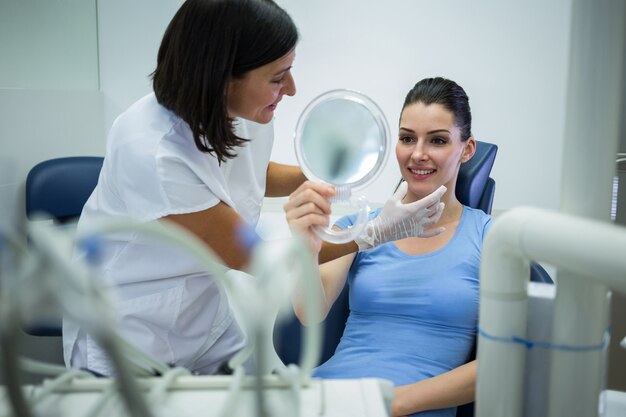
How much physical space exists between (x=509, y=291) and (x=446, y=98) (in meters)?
1.16

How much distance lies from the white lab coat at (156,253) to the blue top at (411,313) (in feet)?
1.09

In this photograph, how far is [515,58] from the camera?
2783 millimetres

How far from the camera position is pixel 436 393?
1.32m

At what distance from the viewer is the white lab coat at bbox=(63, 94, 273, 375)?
1184mm

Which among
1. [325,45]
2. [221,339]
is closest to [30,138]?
[325,45]

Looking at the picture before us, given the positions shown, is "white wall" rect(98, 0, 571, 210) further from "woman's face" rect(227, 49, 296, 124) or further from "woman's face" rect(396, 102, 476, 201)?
"woman's face" rect(227, 49, 296, 124)

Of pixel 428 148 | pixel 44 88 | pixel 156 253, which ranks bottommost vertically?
pixel 156 253

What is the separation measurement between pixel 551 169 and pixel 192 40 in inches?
82.7

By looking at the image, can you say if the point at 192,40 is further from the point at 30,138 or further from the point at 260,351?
the point at 30,138

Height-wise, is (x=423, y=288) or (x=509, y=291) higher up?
(x=509, y=291)

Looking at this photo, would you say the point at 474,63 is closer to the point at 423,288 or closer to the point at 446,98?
the point at 446,98

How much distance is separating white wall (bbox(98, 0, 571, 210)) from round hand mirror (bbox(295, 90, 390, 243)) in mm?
1715

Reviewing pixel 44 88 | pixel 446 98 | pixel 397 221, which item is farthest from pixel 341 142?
pixel 44 88

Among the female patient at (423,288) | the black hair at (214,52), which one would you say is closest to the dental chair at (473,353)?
the female patient at (423,288)
